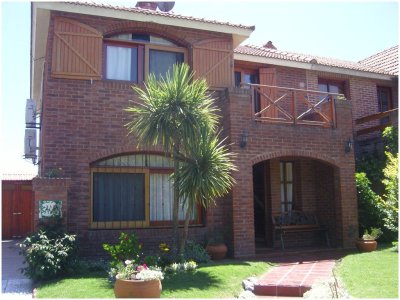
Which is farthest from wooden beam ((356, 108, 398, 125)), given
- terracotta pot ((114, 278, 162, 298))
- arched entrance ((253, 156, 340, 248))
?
terracotta pot ((114, 278, 162, 298))

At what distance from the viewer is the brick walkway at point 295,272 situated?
302 inches

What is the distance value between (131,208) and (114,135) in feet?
5.96

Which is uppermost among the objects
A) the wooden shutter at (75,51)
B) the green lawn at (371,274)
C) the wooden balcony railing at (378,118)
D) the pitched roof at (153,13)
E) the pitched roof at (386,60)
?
the pitched roof at (386,60)

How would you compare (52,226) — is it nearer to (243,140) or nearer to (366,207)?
(243,140)

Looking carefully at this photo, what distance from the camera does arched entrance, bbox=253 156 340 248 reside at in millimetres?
12766

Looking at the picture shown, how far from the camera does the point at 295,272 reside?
8.94 m

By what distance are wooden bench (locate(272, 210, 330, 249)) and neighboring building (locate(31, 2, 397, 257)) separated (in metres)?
0.30

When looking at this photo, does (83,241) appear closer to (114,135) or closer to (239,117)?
(114,135)

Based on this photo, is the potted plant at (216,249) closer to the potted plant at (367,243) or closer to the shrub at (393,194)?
the potted plant at (367,243)

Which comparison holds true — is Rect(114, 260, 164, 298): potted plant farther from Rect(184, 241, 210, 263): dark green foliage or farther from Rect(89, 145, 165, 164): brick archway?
Rect(89, 145, 165, 164): brick archway

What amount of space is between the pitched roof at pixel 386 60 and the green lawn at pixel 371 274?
9.55m

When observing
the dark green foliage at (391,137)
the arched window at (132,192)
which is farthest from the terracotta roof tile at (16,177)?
the dark green foliage at (391,137)

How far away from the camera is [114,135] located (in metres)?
10.6

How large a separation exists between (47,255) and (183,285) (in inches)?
100
